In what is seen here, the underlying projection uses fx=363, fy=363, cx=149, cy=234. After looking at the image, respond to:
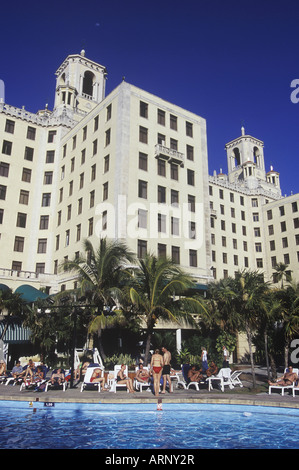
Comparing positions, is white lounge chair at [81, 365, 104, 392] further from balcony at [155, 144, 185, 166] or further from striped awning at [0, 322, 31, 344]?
balcony at [155, 144, 185, 166]

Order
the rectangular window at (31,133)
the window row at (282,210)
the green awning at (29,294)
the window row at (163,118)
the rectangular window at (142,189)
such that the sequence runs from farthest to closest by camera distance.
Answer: the window row at (282,210), the rectangular window at (31,133), the window row at (163,118), the rectangular window at (142,189), the green awning at (29,294)

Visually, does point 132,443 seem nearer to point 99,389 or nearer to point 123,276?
point 99,389

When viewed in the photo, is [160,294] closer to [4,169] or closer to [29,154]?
[4,169]

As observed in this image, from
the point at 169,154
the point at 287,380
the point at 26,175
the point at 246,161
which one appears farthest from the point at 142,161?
the point at 246,161

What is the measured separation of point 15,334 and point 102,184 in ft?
49.2

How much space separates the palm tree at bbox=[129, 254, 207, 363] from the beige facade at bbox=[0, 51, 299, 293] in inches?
321

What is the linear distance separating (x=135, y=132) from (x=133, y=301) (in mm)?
19043

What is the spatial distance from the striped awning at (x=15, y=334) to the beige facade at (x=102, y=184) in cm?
837

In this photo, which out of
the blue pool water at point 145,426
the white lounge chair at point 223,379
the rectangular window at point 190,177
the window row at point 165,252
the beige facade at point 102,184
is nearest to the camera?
the blue pool water at point 145,426

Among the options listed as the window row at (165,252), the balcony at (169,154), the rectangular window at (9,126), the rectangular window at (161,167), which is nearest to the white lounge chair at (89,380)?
the window row at (165,252)

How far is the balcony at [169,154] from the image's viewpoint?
113ft

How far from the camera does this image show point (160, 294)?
69.7ft

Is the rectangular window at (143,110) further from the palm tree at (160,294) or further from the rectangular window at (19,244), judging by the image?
the rectangular window at (19,244)
